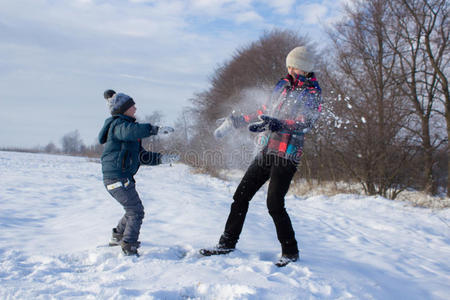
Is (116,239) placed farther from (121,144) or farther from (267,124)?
(267,124)

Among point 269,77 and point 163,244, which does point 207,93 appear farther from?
point 163,244

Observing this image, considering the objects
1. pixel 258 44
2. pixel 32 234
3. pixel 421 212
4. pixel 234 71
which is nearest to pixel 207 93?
pixel 234 71

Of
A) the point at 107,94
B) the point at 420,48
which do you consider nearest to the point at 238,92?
the point at 420,48

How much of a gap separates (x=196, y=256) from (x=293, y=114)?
1.60m

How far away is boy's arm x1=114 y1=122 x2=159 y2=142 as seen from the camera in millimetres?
3049

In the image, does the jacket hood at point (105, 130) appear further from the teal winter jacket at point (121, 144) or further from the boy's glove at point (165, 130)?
the boy's glove at point (165, 130)

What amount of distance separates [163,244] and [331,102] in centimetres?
921

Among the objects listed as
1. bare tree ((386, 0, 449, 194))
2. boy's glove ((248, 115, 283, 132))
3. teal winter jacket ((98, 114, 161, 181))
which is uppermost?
bare tree ((386, 0, 449, 194))

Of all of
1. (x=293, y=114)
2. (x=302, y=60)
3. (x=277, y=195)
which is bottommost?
(x=277, y=195)

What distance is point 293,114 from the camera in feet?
10.3

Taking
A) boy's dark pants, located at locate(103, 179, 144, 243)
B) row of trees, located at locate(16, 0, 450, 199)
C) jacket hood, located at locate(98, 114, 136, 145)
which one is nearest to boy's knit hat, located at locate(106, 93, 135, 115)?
jacket hood, located at locate(98, 114, 136, 145)

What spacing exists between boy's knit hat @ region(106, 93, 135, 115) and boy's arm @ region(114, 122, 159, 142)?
0.27 m

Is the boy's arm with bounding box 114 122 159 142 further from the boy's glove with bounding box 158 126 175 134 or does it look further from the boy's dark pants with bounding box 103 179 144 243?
the boy's dark pants with bounding box 103 179 144 243

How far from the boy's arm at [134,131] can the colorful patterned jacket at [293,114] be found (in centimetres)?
108
